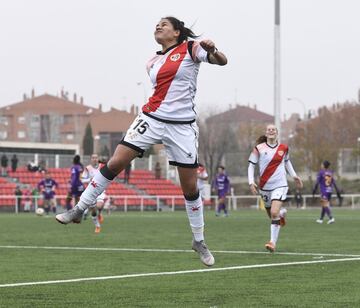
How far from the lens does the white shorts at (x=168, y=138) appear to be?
9656 mm

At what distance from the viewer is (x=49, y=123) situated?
467ft

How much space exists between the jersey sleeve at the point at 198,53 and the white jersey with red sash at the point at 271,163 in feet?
25.2

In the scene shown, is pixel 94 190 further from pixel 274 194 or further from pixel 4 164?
pixel 4 164

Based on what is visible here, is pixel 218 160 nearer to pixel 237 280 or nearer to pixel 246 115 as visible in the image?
pixel 246 115

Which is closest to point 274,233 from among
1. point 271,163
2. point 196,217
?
point 271,163

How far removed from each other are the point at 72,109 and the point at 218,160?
215ft

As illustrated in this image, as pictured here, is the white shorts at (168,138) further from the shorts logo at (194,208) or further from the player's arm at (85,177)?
the player's arm at (85,177)

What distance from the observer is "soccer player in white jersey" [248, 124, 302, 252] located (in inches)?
667

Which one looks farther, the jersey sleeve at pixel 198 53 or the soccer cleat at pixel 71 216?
the soccer cleat at pixel 71 216

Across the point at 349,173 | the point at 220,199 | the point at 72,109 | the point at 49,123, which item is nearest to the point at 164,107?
the point at 220,199

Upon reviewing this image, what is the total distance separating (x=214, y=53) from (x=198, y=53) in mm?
305

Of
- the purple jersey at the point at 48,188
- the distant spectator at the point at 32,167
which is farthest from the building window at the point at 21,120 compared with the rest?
the purple jersey at the point at 48,188

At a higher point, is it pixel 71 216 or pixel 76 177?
pixel 76 177

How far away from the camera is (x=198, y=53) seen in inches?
376
